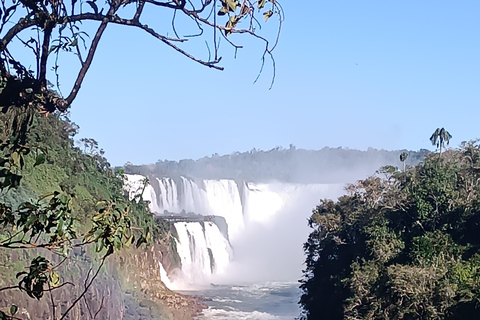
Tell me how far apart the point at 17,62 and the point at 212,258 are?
126ft

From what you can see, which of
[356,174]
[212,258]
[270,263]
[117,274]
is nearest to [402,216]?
[117,274]

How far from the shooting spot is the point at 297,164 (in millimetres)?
97125

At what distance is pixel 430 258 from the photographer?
20.5 m

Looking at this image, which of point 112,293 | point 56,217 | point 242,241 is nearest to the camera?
point 56,217

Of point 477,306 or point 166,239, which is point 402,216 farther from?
point 166,239

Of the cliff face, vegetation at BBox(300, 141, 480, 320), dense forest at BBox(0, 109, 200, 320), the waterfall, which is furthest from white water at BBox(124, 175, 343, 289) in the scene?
vegetation at BBox(300, 141, 480, 320)

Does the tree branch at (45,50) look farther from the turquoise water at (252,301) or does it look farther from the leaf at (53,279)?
the turquoise water at (252,301)

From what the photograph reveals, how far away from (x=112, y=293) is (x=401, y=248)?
34.2 ft

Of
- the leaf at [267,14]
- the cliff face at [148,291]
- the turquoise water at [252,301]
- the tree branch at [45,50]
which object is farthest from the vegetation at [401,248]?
the tree branch at [45,50]

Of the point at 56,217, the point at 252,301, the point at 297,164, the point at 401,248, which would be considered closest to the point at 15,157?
the point at 56,217

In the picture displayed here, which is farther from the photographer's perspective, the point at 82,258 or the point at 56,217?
the point at 82,258

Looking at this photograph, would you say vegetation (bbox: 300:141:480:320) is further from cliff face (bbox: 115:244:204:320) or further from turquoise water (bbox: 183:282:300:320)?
cliff face (bbox: 115:244:204:320)

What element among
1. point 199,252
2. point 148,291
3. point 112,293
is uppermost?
point 199,252

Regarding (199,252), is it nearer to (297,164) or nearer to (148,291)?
(148,291)
